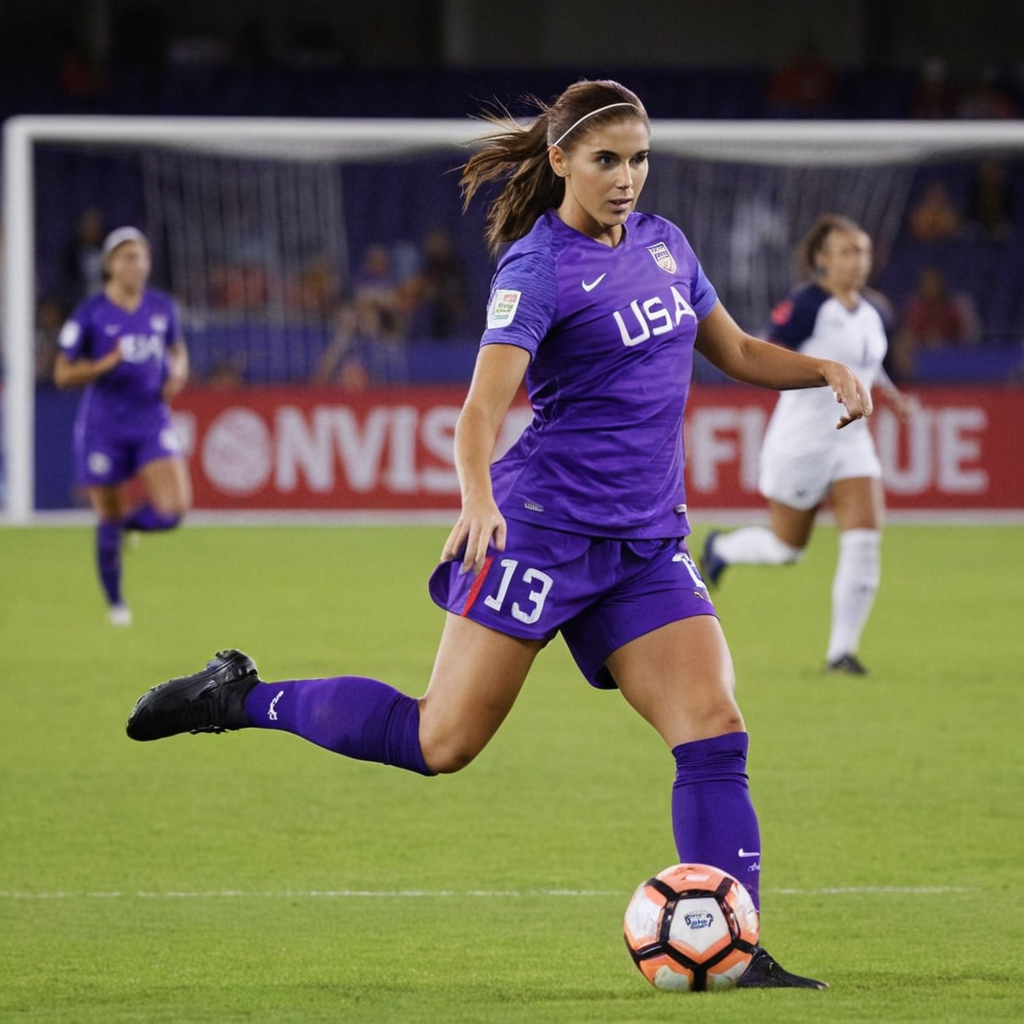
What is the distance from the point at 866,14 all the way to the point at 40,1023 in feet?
88.0

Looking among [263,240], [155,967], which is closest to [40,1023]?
[155,967]

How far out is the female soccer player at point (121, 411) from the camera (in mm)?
12844

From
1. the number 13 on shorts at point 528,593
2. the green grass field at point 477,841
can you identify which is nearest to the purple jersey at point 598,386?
the number 13 on shorts at point 528,593

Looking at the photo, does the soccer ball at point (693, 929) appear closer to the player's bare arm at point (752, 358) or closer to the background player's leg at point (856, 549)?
the player's bare arm at point (752, 358)

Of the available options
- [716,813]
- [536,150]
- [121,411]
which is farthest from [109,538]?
[716,813]

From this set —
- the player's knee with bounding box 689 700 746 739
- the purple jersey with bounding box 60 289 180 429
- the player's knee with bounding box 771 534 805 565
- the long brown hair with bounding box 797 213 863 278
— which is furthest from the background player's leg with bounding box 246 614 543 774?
the purple jersey with bounding box 60 289 180 429

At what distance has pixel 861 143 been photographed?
63.4 feet

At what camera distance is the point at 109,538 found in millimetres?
12773

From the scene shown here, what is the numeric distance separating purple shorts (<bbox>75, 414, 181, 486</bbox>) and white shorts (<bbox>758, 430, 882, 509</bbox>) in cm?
422

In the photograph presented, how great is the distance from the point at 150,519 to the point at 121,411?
2.38ft

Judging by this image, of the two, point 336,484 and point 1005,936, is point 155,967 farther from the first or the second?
point 336,484

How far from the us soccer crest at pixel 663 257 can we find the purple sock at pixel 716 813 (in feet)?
3.70

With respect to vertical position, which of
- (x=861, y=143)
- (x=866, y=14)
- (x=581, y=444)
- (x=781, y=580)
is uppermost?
(x=866, y=14)

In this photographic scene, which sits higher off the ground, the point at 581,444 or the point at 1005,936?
the point at 581,444
